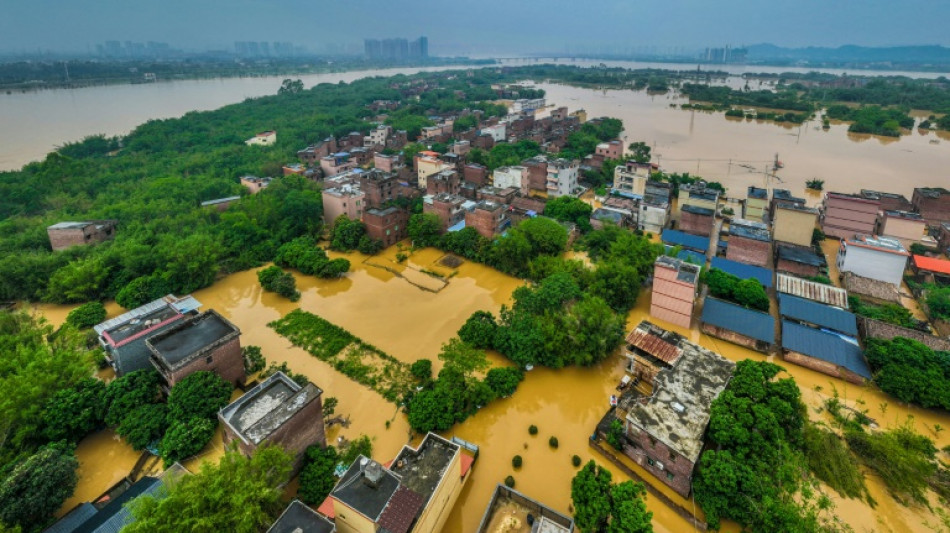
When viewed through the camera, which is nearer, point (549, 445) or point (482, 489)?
point (482, 489)

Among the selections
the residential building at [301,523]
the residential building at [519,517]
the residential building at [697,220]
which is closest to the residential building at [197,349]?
the residential building at [301,523]

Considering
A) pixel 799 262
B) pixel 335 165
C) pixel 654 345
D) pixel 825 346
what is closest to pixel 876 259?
pixel 799 262

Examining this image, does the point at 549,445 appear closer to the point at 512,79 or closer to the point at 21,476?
the point at 21,476

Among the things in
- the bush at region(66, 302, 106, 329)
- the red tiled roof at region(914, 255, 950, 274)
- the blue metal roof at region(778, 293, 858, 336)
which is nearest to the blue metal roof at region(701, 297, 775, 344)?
the blue metal roof at region(778, 293, 858, 336)

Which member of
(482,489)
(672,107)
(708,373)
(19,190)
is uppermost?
(672,107)

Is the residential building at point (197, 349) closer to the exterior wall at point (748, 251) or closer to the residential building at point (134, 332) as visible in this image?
the residential building at point (134, 332)

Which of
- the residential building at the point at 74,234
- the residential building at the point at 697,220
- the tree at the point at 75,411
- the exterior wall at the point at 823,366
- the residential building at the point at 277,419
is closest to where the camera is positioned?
the residential building at the point at 277,419

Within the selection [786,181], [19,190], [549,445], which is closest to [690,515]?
[549,445]
